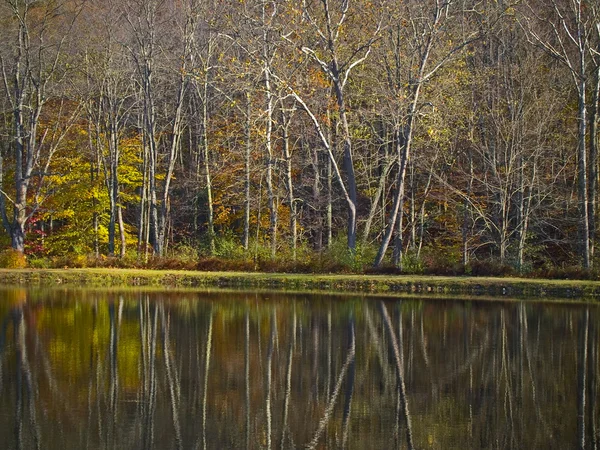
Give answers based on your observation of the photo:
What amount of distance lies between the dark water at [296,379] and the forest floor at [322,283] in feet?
17.4

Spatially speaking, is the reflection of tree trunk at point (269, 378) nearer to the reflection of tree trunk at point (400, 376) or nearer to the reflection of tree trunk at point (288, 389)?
the reflection of tree trunk at point (288, 389)

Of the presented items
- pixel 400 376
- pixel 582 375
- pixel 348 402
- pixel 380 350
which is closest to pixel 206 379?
pixel 348 402

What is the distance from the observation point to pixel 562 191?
39688 millimetres

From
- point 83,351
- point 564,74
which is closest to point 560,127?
point 564,74

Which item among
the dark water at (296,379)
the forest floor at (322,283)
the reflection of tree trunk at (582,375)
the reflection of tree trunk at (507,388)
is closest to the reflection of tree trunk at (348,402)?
the dark water at (296,379)

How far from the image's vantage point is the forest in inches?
1345

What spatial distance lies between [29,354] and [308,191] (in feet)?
112

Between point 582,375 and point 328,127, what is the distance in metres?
22.0

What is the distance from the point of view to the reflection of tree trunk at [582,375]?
36.3 ft

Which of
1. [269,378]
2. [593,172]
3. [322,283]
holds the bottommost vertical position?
[269,378]

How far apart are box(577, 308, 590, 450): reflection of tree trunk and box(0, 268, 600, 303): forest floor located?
6.32 m

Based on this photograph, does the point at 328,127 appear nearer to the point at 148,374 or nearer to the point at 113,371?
the point at 113,371

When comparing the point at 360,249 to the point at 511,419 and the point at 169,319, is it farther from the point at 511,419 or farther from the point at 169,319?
the point at 511,419

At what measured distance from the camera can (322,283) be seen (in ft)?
101
